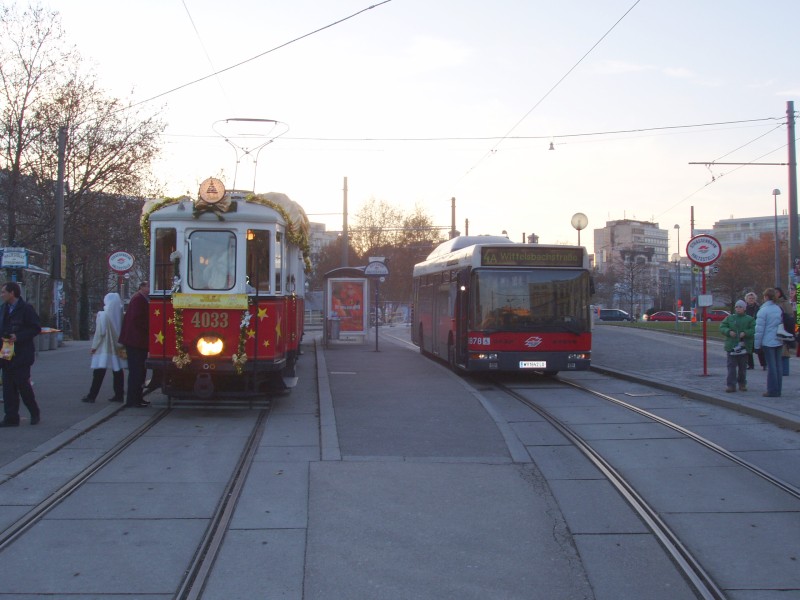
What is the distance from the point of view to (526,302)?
625 inches

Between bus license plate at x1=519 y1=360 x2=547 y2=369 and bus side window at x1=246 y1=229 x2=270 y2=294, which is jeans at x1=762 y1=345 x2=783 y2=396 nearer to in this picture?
→ bus license plate at x1=519 y1=360 x2=547 y2=369

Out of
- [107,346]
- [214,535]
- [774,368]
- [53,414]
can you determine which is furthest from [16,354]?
[774,368]

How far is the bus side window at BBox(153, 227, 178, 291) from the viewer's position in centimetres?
1165

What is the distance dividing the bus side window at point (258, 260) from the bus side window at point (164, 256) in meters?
1.07

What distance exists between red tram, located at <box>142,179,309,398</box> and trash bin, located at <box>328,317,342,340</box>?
569 inches

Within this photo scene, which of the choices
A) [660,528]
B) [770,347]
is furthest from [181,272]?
[770,347]

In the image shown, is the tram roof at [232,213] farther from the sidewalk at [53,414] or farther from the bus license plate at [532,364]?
the bus license plate at [532,364]

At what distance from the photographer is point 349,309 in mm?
27797

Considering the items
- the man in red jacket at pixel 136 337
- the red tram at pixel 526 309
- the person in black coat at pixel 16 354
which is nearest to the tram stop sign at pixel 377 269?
the red tram at pixel 526 309

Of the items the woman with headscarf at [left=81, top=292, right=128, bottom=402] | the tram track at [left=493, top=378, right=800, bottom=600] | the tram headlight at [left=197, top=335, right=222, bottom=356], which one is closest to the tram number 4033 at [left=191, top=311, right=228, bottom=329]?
the tram headlight at [left=197, top=335, right=222, bottom=356]

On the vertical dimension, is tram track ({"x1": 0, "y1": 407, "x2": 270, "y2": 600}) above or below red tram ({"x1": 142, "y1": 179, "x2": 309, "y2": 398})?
below

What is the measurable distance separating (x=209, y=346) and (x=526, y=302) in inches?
266

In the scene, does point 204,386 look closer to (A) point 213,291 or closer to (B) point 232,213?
(A) point 213,291

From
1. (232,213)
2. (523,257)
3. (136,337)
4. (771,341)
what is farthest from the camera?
(523,257)
